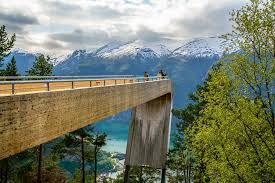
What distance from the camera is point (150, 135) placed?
43.5m

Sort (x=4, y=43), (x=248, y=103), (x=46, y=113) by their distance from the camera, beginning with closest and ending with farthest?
(x=46, y=113) → (x=248, y=103) → (x=4, y=43)

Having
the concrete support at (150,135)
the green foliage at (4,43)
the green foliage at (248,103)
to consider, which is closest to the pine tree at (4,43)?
the green foliage at (4,43)

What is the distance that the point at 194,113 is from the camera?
43375 millimetres

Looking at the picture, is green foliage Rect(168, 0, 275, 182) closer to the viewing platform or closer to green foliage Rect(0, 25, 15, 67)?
the viewing platform

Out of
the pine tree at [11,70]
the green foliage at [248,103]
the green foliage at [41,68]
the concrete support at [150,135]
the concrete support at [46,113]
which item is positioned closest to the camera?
the concrete support at [46,113]

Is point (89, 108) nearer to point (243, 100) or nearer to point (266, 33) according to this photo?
point (243, 100)

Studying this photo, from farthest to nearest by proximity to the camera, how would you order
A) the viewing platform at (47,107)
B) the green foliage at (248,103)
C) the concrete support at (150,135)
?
the concrete support at (150,135) → the green foliage at (248,103) → the viewing platform at (47,107)

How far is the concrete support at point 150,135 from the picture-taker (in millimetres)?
42812

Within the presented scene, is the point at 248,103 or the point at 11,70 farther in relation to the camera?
the point at 11,70

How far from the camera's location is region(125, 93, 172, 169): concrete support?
4281 cm

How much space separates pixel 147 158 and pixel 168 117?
522 cm

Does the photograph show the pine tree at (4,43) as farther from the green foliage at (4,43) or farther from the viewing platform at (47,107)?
the viewing platform at (47,107)

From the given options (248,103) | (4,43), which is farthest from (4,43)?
(248,103)

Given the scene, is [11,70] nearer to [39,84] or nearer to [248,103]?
[39,84]
